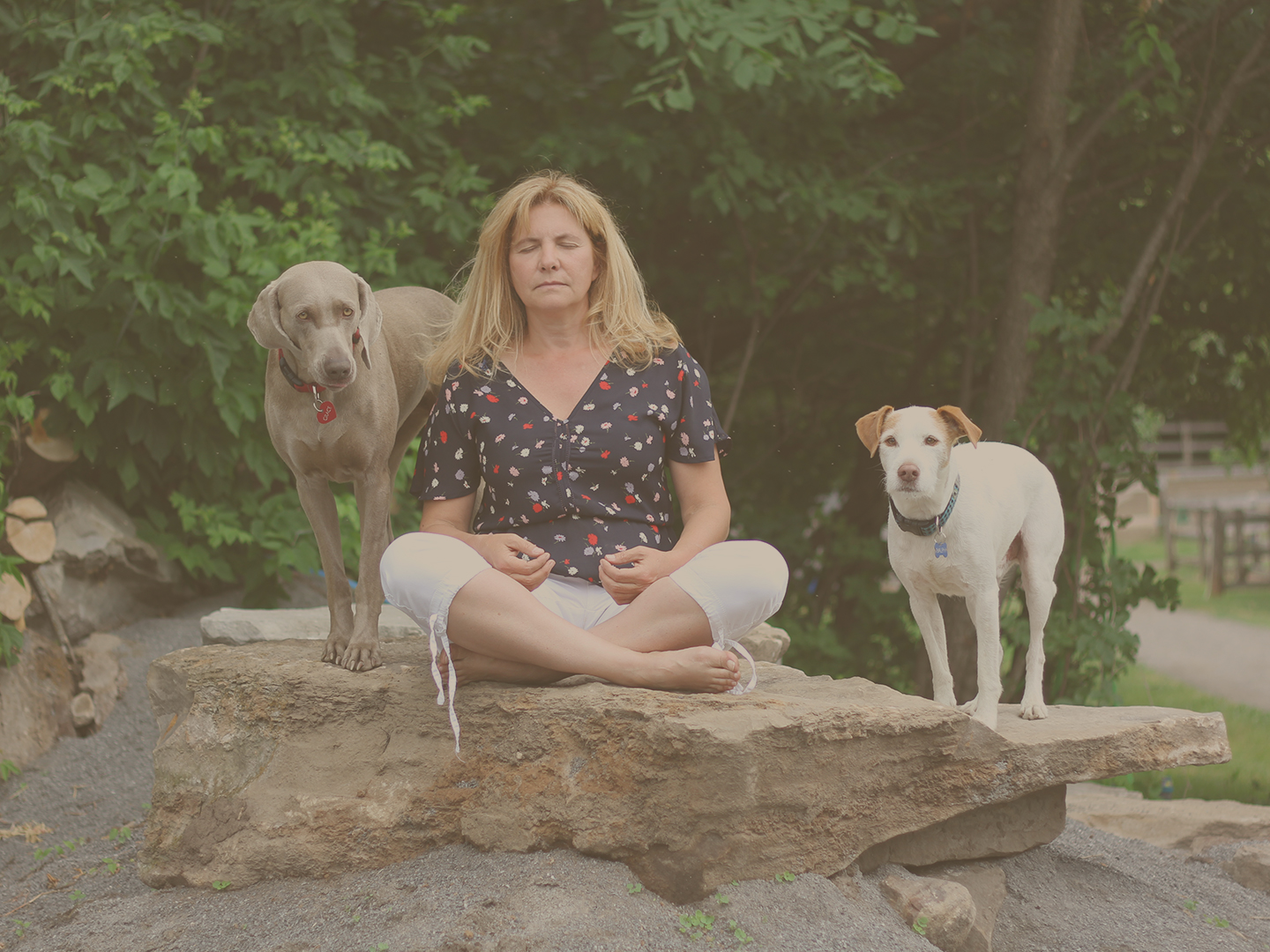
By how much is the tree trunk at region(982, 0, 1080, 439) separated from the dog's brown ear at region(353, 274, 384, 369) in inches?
144

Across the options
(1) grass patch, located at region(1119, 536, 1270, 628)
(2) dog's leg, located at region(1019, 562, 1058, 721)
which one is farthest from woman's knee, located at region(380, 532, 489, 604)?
(1) grass patch, located at region(1119, 536, 1270, 628)

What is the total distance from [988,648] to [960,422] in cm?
69

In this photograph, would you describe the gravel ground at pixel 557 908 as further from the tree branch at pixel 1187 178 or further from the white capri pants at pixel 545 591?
the tree branch at pixel 1187 178

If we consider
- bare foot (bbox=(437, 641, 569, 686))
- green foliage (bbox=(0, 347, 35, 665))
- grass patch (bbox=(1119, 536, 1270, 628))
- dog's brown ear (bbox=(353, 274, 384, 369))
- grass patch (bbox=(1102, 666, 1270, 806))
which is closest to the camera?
bare foot (bbox=(437, 641, 569, 686))

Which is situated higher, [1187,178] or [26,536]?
[1187,178]

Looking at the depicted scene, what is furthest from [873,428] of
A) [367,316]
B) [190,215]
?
[190,215]

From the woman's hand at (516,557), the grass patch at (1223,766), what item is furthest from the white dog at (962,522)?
the grass patch at (1223,766)

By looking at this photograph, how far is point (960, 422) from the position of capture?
10.6ft

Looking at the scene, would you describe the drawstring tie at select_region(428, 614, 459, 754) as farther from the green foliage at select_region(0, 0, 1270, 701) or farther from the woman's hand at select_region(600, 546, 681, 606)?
the green foliage at select_region(0, 0, 1270, 701)

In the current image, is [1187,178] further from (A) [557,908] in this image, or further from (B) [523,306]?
(A) [557,908]

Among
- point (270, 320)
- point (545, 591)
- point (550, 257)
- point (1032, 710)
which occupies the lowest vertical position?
point (1032, 710)

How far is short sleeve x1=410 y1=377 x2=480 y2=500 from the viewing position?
144 inches

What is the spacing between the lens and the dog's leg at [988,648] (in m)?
3.36

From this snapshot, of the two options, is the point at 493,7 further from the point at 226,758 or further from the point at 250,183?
the point at 226,758
